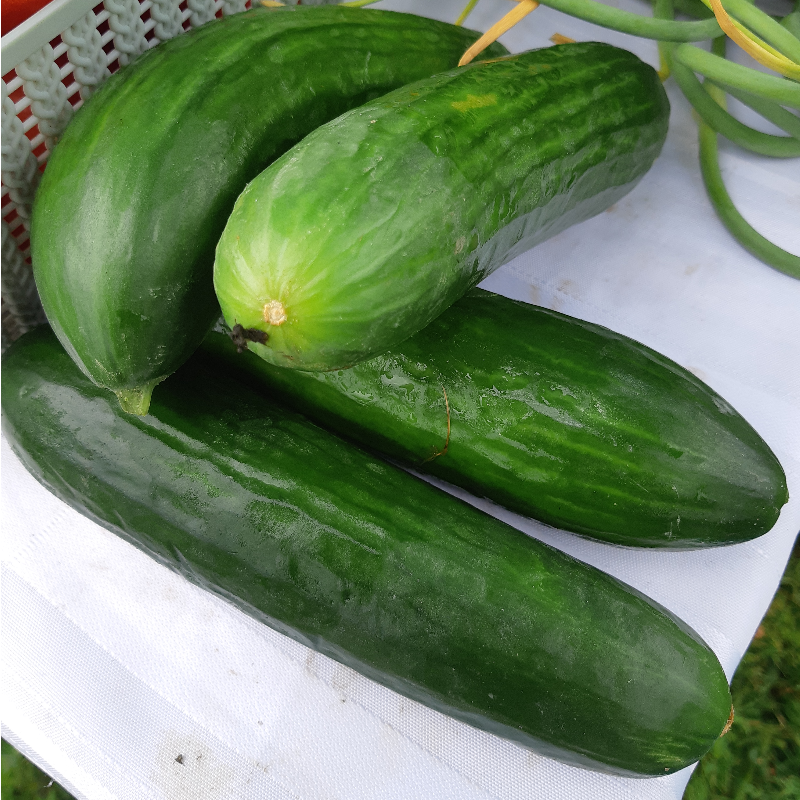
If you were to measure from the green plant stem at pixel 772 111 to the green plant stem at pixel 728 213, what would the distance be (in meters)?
0.06

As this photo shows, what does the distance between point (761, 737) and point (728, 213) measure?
0.78 m

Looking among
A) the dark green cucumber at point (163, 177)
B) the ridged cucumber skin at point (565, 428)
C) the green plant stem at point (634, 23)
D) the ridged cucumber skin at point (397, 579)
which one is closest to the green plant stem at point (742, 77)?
the green plant stem at point (634, 23)

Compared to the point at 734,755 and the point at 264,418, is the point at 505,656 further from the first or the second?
the point at 734,755

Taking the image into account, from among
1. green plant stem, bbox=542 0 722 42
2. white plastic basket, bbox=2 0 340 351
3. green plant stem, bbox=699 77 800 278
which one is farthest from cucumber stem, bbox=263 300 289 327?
→ green plant stem, bbox=699 77 800 278

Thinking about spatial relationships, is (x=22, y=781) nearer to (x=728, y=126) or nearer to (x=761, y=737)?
(x=761, y=737)

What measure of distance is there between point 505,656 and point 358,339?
34 centimetres

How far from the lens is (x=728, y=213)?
41.8 inches

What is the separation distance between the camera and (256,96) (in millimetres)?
709

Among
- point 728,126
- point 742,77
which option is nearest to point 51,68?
point 742,77

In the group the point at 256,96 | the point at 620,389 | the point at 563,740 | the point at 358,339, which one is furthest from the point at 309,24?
the point at 563,740

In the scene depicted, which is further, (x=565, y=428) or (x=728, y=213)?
(x=728, y=213)

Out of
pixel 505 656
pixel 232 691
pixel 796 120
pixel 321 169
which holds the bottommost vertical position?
pixel 232 691

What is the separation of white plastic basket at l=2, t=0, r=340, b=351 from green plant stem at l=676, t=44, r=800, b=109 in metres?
0.63

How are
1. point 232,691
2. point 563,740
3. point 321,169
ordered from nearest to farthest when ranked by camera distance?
point 321,169 → point 563,740 → point 232,691
